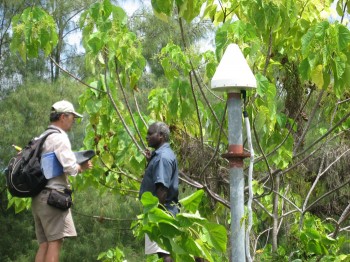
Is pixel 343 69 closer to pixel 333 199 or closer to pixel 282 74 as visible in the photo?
pixel 282 74

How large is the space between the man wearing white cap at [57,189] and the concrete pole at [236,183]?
129 cm

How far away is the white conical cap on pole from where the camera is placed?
143 inches

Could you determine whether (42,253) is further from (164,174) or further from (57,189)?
(164,174)

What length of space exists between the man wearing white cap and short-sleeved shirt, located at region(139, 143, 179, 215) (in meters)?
0.38

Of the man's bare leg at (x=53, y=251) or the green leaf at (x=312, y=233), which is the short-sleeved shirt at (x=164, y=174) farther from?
the green leaf at (x=312, y=233)

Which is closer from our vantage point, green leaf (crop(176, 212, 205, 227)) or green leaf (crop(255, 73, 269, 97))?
green leaf (crop(176, 212, 205, 227))

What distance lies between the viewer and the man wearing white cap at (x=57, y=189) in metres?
4.66

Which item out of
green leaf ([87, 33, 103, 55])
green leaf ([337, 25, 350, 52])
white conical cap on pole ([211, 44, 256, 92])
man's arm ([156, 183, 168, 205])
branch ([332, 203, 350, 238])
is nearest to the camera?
white conical cap on pole ([211, 44, 256, 92])

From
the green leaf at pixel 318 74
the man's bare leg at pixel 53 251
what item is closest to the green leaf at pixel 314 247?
the green leaf at pixel 318 74

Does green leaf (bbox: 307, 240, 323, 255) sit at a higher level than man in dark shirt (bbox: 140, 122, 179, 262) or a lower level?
lower

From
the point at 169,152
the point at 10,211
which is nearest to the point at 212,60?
the point at 169,152

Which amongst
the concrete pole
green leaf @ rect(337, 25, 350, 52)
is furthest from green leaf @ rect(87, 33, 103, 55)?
the concrete pole

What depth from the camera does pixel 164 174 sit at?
4566mm

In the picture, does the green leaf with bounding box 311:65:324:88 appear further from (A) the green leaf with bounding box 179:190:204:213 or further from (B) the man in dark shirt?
(A) the green leaf with bounding box 179:190:204:213
